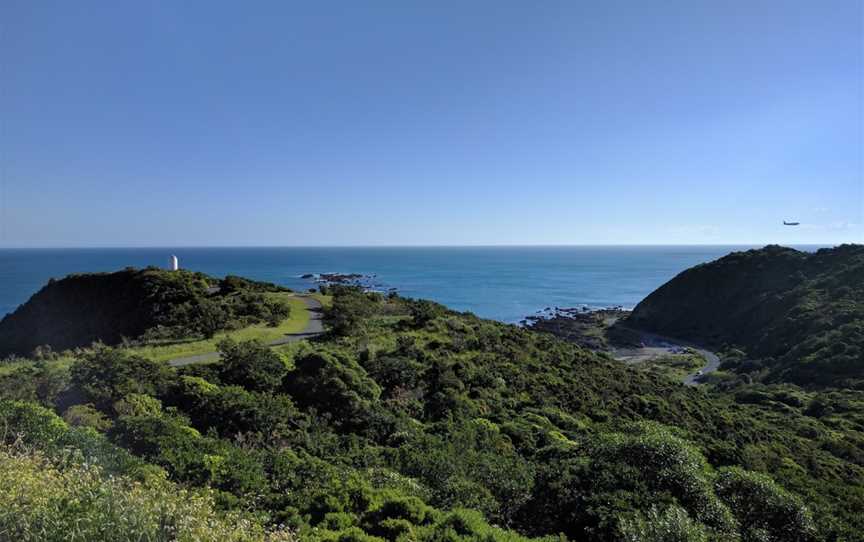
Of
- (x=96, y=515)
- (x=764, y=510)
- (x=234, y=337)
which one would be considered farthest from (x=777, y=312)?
(x=96, y=515)

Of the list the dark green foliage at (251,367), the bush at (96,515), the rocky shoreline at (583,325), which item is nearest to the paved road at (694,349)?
the rocky shoreline at (583,325)

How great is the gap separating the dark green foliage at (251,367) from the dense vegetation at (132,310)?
8729 mm

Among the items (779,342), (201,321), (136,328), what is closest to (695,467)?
(201,321)

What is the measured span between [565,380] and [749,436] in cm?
1075

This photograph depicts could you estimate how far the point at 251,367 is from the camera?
54.1 feet

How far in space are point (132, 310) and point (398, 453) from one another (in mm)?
30324

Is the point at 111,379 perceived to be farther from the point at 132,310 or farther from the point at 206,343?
the point at 132,310

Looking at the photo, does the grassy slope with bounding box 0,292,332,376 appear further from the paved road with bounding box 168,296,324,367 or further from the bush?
the bush

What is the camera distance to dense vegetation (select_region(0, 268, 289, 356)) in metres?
27.2

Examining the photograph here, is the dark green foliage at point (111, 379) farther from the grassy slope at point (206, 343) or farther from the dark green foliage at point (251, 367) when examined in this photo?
the grassy slope at point (206, 343)

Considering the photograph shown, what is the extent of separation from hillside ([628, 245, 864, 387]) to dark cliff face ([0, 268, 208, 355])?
6546 cm

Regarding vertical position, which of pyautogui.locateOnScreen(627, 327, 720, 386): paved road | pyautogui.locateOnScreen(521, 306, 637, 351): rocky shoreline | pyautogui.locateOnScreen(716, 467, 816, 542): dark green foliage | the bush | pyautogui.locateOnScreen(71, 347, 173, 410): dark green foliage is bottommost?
pyautogui.locateOnScreen(627, 327, 720, 386): paved road

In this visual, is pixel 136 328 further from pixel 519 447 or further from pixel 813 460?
pixel 813 460

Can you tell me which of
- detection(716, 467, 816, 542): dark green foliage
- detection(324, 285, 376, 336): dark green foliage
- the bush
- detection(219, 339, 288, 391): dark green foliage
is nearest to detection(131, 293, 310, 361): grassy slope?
detection(324, 285, 376, 336): dark green foliage
